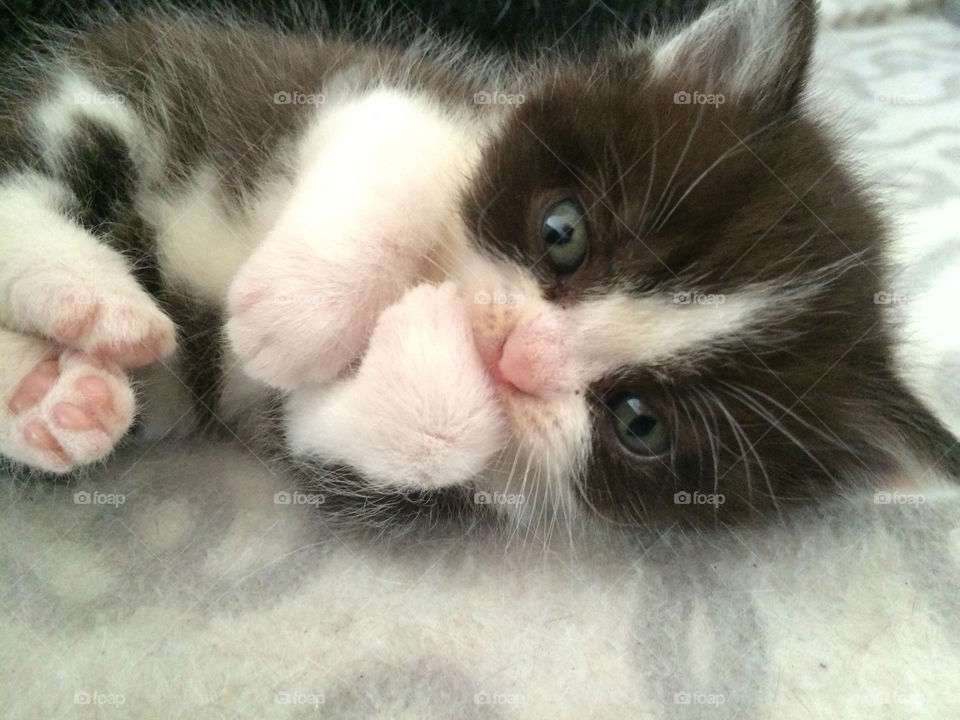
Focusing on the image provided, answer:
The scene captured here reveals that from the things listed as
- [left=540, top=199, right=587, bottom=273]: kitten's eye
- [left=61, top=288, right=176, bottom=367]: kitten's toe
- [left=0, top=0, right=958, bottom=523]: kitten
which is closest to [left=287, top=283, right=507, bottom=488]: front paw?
[left=0, top=0, right=958, bottom=523]: kitten

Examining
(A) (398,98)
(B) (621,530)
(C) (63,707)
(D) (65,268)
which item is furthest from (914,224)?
(C) (63,707)

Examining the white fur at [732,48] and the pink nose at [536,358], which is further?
the white fur at [732,48]

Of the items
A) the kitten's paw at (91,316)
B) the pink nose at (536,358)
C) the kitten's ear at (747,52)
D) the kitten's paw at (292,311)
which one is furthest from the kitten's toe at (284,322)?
the kitten's ear at (747,52)

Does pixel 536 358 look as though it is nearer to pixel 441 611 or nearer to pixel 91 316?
pixel 441 611

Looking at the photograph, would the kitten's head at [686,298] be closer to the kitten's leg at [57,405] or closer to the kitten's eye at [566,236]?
the kitten's eye at [566,236]

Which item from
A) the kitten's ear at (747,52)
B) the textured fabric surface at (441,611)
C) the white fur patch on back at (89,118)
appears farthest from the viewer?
the white fur patch on back at (89,118)

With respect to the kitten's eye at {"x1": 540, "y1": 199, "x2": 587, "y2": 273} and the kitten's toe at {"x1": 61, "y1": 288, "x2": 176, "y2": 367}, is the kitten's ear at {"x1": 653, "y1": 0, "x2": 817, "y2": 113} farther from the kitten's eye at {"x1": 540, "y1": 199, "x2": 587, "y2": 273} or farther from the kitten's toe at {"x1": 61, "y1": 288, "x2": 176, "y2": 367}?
the kitten's toe at {"x1": 61, "y1": 288, "x2": 176, "y2": 367}

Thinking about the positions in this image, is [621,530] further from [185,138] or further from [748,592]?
[185,138]
